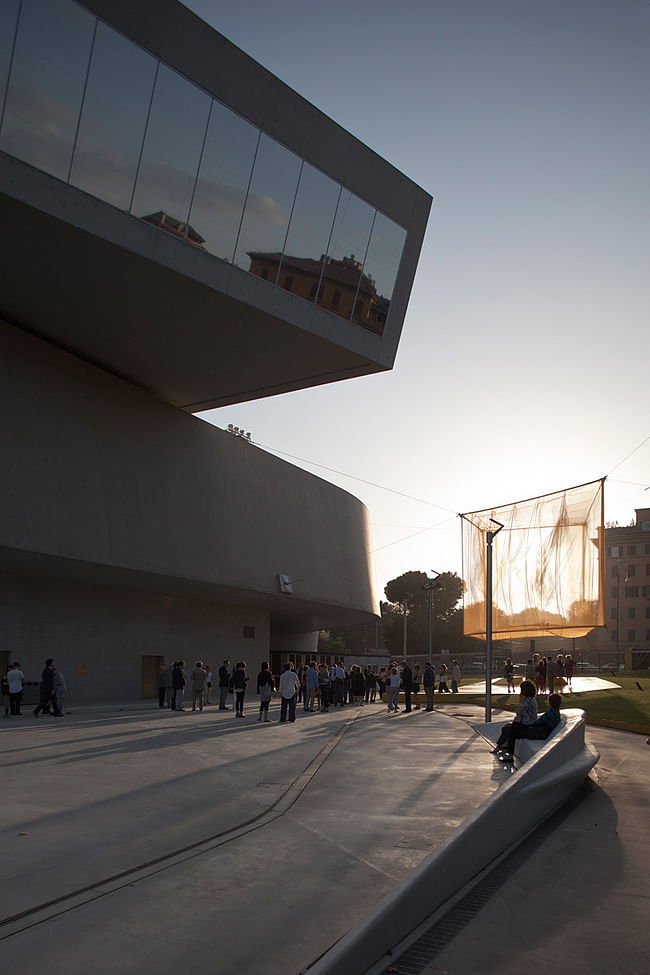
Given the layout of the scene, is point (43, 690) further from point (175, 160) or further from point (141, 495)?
point (175, 160)

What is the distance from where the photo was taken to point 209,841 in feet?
25.5

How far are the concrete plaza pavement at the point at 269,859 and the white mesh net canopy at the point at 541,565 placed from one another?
16.8 meters

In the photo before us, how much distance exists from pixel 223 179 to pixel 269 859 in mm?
17233

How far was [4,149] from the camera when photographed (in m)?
17.0

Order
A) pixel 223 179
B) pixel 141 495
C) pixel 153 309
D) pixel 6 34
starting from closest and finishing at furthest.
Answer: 1. pixel 6 34
2. pixel 223 179
3. pixel 153 309
4. pixel 141 495

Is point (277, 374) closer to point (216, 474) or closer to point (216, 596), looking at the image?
point (216, 474)

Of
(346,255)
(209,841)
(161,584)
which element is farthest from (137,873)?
(161,584)

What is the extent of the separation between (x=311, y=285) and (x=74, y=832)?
17664 mm

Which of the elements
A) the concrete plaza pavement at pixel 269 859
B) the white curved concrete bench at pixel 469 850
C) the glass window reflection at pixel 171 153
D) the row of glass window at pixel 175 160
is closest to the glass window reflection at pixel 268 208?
the row of glass window at pixel 175 160

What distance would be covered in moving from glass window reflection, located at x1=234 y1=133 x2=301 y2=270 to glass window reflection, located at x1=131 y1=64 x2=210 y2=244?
5.54ft

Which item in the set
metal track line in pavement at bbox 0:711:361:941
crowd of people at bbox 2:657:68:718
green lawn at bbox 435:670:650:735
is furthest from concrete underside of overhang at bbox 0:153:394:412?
metal track line in pavement at bbox 0:711:361:941

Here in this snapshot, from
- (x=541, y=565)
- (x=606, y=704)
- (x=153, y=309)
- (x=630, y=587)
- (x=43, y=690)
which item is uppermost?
(x=153, y=309)

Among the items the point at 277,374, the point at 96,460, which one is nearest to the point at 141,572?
the point at 96,460

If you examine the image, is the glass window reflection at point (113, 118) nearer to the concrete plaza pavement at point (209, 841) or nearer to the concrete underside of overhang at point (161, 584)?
the concrete underside of overhang at point (161, 584)
